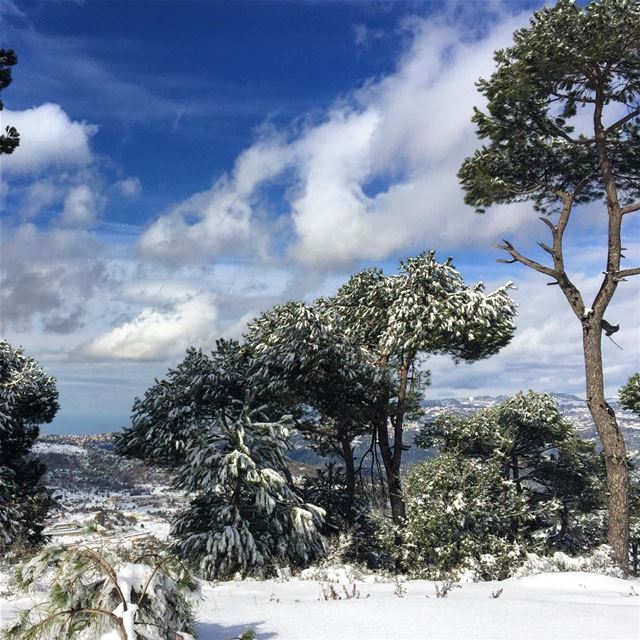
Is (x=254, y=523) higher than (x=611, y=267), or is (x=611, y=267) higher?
(x=611, y=267)

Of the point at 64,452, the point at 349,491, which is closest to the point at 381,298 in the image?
the point at 349,491

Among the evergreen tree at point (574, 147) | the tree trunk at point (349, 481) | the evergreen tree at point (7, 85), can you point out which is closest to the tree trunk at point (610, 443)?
the evergreen tree at point (574, 147)

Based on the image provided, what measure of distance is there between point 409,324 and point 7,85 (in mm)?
13424

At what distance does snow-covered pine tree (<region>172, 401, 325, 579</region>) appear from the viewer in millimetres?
11922

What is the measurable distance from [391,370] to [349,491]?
5094 mm

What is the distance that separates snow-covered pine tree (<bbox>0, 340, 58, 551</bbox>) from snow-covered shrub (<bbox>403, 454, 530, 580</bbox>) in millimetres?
12794

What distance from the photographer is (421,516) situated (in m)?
12.9

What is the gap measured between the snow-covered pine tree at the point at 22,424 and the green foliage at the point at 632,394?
2479cm

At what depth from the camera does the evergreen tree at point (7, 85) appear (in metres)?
13.9

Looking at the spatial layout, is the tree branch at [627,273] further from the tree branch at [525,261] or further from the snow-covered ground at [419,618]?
the snow-covered ground at [419,618]

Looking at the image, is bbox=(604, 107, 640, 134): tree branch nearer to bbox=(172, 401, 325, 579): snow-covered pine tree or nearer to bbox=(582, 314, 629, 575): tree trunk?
bbox=(582, 314, 629, 575): tree trunk

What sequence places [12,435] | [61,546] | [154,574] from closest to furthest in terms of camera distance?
[154,574], [61,546], [12,435]

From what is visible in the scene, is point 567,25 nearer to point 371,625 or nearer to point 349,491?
point 371,625

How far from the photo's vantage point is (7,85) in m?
14.1
